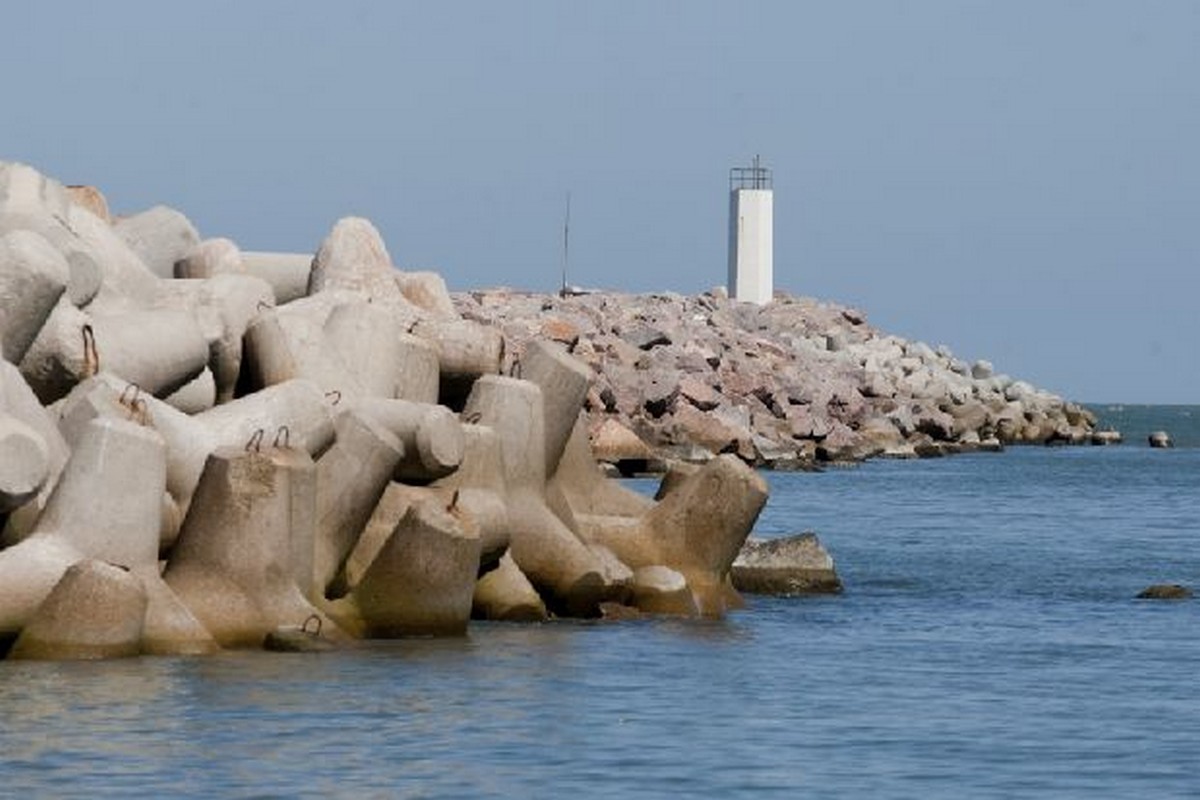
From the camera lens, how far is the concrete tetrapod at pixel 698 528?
75.0 feet

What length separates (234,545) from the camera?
17953 millimetres

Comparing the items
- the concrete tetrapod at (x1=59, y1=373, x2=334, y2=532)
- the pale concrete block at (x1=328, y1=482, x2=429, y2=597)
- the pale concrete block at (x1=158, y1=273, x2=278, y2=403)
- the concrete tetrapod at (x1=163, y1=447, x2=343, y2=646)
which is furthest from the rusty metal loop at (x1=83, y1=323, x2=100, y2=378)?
A: the pale concrete block at (x1=328, y1=482, x2=429, y2=597)

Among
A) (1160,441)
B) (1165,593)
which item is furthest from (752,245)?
(1165,593)

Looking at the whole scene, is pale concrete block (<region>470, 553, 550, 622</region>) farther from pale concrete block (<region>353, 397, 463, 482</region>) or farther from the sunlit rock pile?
the sunlit rock pile

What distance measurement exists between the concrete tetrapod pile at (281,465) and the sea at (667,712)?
0.36m

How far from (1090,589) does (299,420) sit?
11.8 metres

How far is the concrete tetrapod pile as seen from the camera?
689 inches

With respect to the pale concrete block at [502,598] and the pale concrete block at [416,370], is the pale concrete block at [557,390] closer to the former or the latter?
the pale concrete block at [416,370]

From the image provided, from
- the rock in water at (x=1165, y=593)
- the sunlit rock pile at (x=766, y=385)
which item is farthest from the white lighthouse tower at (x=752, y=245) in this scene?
the rock in water at (x=1165, y=593)

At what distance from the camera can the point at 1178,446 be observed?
93.1 meters

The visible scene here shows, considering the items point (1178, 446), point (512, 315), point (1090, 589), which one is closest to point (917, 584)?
point (1090, 589)

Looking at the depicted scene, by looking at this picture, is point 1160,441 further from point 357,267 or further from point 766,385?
point 357,267

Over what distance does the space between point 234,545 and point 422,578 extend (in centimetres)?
170

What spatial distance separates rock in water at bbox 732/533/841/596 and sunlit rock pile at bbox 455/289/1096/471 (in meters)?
17.2
